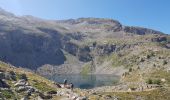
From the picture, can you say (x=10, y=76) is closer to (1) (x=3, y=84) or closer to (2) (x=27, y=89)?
(1) (x=3, y=84)

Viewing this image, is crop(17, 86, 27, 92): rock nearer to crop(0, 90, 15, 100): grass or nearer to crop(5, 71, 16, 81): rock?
crop(0, 90, 15, 100): grass

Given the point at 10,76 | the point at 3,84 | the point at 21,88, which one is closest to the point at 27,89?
the point at 21,88

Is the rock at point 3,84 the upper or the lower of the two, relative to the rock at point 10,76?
lower

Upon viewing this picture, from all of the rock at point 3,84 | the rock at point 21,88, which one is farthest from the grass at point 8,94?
the rock at point 3,84

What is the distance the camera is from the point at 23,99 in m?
63.2

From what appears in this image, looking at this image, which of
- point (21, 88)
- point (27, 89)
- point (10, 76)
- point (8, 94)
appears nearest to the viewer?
point (8, 94)

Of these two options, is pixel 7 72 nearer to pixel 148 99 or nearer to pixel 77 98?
pixel 77 98

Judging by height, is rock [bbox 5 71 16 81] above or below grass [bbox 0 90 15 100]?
above

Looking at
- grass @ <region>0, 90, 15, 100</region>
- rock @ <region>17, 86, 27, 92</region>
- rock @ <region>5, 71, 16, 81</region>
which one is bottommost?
grass @ <region>0, 90, 15, 100</region>

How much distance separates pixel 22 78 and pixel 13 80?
3328mm

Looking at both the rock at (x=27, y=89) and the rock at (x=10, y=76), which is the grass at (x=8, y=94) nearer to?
the rock at (x=27, y=89)

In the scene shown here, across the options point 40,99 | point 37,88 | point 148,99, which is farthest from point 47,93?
point 148,99

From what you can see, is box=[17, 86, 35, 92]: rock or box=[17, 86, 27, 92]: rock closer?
box=[17, 86, 35, 92]: rock

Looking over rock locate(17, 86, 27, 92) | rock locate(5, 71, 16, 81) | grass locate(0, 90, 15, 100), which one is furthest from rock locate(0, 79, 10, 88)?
rock locate(5, 71, 16, 81)
